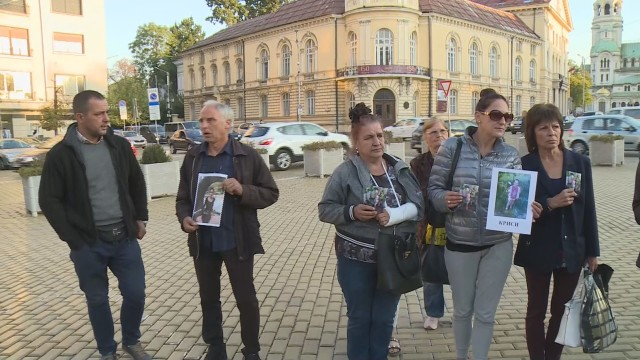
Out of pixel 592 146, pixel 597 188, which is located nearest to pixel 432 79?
pixel 592 146

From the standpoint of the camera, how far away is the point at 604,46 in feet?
495

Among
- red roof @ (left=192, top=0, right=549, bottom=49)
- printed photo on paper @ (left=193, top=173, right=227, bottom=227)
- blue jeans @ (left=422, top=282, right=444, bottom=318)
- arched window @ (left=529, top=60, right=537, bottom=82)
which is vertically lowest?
blue jeans @ (left=422, top=282, right=444, bottom=318)

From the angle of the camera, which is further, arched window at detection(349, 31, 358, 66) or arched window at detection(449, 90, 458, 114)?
arched window at detection(449, 90, 458, 114)

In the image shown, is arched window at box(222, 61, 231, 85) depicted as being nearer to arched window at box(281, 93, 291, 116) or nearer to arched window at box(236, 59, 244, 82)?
arched window at box(236, 59, 244, 82)

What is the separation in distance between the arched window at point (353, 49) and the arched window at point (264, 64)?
12.1 m

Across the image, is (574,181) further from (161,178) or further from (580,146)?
(580,146)

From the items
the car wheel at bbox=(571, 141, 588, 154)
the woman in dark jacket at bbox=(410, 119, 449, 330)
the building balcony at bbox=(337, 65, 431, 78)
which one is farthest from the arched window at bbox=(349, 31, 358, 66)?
the woman in dark jacket at bbox=(410, 119, 449, 330)

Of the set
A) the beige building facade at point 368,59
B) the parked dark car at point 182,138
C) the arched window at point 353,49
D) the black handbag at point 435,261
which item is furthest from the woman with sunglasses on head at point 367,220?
the arched window at point 353,49

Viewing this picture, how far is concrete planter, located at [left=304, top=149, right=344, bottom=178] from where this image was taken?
51.6 ft

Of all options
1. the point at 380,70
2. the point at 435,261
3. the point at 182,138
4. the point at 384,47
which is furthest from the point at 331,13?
the point at 435,261

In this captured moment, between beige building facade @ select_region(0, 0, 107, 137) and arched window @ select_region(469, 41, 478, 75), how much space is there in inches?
1485

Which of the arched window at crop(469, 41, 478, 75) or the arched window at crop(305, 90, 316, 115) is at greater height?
the arched window at crop(469, 41, 478, 75)

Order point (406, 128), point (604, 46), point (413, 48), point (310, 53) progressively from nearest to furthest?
point (406, 128) → point (413, 48) → point (310, 53) → point (604, 46)

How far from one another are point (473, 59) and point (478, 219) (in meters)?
57.6
